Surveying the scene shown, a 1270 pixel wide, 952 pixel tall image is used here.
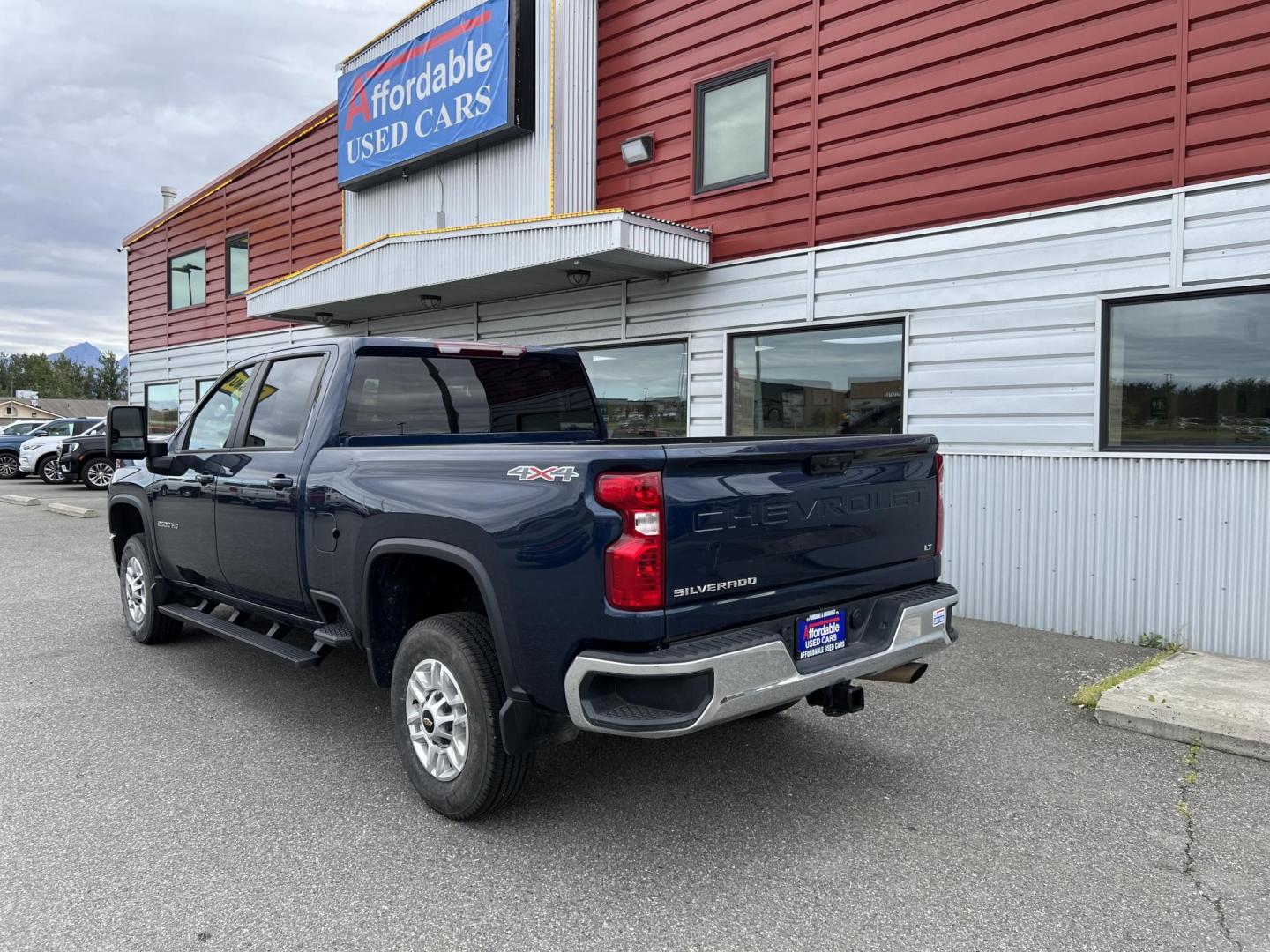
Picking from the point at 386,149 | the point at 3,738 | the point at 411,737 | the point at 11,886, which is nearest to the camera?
the point at 11,886

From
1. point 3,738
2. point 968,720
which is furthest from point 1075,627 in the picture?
point 3,738

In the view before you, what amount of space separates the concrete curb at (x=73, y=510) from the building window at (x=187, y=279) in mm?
4803

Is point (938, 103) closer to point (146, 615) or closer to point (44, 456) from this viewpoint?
point (146, 615)

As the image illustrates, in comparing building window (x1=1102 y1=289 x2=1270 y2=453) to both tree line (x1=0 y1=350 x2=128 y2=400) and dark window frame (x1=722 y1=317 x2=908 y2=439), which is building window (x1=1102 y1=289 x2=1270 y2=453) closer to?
dark window frame (x1=722 y1=317 x2=908 y2=439)

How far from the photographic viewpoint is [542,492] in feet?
9.68

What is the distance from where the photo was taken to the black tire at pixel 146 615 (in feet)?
19.2

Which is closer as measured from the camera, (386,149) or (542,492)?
(542,492)

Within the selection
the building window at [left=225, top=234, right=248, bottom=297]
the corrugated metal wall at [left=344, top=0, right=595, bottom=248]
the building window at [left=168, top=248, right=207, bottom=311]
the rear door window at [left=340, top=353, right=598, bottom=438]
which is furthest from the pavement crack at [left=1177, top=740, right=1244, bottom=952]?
the building window at [left=168, top=248, right=207, bottom=311]

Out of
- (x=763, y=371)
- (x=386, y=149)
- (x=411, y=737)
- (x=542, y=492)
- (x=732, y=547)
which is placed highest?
(x=386, y=149)

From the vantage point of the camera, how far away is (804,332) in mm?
8125

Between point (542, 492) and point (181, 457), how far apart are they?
3.43 meters

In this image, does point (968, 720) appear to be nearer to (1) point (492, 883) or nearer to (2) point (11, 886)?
(1) point (492, 883)

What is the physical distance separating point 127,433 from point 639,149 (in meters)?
5.86

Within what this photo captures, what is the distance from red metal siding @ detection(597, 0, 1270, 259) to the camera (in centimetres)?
596
